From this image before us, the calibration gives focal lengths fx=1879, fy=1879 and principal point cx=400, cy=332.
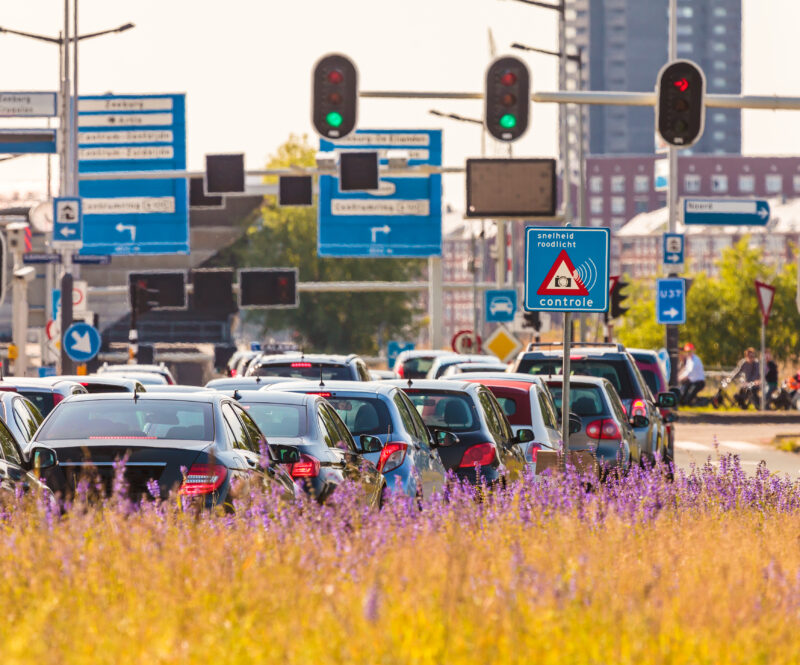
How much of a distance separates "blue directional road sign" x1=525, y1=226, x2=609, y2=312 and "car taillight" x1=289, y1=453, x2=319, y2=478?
11.6ft

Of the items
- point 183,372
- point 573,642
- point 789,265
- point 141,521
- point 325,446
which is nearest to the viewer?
point 573,642

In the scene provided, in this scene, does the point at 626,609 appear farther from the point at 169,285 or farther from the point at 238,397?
the point at 169,285

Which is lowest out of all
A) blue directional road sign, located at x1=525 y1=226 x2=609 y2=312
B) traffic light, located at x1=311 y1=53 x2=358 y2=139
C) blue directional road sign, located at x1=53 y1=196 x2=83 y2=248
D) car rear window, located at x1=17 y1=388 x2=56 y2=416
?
car rear window, located at x1=17 y1=388 x2=56 y2=416

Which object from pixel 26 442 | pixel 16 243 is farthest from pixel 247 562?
pixel 16 243

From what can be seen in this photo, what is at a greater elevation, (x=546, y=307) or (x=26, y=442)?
(x=546, y=307)

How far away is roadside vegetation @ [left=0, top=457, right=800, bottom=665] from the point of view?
6285mm

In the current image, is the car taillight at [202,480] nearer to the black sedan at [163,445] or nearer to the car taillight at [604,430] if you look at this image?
the black sedan at [163,445]

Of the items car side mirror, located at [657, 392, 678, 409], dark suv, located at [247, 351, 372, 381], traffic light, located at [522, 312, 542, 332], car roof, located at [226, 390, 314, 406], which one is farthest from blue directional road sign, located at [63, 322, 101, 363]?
car roof, located at [226, 390, 314, 406]

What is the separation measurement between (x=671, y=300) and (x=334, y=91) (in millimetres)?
17476

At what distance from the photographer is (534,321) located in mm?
46781

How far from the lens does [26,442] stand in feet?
49.4

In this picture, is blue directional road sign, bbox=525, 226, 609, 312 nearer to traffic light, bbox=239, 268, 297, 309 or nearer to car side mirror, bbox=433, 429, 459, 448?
car side mirror, bbox=433, 429, 459, 448

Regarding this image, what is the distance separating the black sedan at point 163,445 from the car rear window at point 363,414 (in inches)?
76.7

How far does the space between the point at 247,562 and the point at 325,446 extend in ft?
19.1
